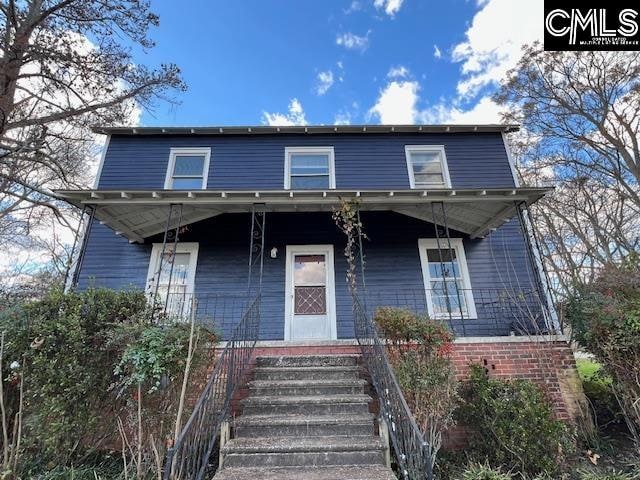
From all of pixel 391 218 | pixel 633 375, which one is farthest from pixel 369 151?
pixel 633 375

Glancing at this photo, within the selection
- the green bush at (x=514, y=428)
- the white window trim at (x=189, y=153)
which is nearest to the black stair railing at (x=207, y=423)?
the green bush at (x=514, y=428)

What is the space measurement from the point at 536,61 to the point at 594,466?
15210 mm

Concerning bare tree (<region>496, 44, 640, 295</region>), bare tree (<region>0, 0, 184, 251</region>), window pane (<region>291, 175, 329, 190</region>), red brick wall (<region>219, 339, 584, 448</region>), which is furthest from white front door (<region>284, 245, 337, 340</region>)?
bare tree (<region>496, 44, 640, 295</region>)

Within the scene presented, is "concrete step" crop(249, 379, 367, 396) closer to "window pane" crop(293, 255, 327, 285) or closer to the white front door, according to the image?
the white front door

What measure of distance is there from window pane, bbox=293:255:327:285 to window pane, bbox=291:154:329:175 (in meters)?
2.36

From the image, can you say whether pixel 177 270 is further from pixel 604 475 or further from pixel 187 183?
pixel 604 475

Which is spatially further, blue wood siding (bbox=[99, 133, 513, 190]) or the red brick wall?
blue wood siding (bbox=[99, 133, 513, 190])

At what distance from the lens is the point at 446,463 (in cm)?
390

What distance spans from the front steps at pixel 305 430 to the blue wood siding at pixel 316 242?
2550mm

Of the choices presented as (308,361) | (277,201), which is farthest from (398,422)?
(277,201)

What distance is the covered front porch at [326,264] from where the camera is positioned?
267 inches

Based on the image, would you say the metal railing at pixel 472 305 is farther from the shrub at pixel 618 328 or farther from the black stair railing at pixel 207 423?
the black stair railing at pixel 207 423

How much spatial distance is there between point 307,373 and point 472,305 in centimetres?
449

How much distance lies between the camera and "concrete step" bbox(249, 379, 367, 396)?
4.28 meters
